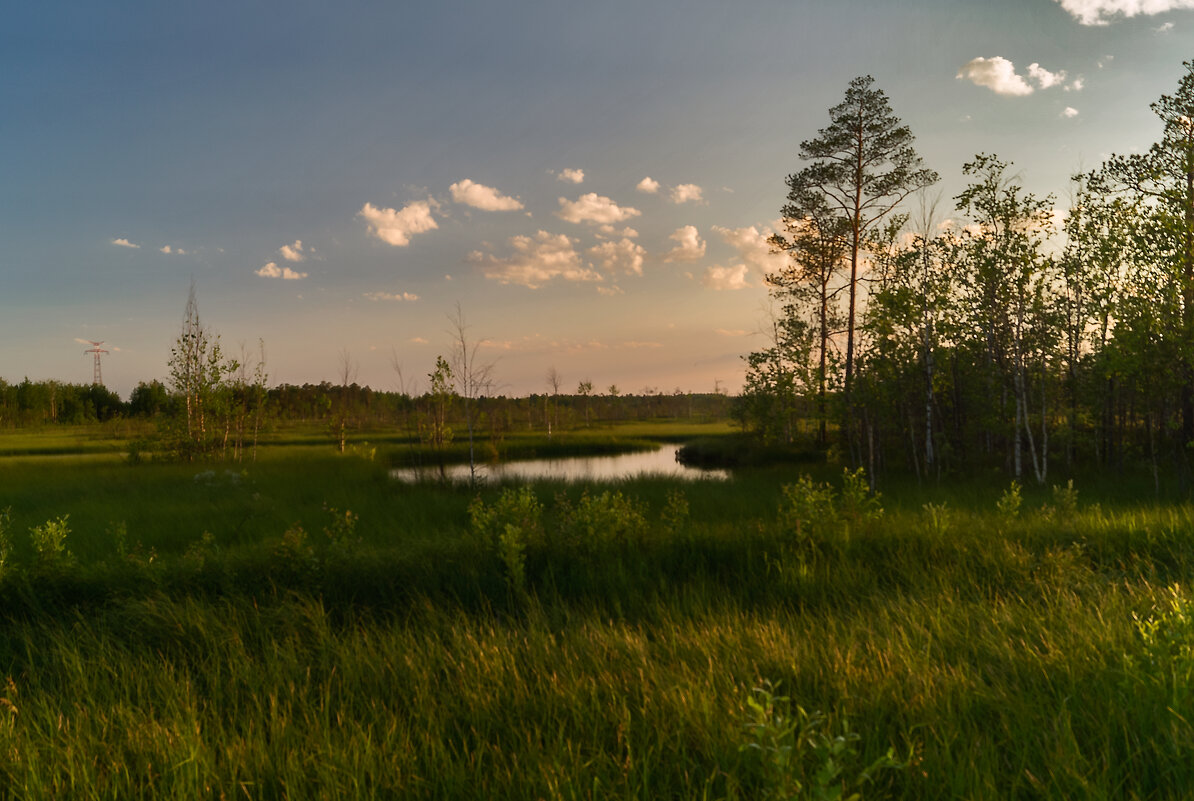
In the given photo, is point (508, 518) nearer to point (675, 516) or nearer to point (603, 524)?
point (603, 524)

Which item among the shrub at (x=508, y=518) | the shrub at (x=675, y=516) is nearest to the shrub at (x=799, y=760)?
the shrub at (x=508, y=518)

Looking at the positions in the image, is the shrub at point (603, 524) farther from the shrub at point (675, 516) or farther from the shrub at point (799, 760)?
the shrub at point (799, 760)

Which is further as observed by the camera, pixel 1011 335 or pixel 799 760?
pixel 1011 335

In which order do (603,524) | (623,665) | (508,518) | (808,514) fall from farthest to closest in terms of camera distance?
1. (508,518)
2. (603,524)
3. (808,514)
4. (623,665)

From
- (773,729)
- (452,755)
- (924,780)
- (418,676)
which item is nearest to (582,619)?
(418,676)

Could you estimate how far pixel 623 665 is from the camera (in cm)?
370

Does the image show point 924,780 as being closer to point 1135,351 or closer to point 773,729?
point 773,729

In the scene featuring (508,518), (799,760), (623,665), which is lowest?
(623,665)

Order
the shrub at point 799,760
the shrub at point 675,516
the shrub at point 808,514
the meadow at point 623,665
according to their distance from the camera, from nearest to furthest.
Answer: the shrub at point 799,760 < the meadow at point 623,665 < the shrub at point 808,514 < the shrub at point 675,516

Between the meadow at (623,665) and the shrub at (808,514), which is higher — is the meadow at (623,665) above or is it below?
below

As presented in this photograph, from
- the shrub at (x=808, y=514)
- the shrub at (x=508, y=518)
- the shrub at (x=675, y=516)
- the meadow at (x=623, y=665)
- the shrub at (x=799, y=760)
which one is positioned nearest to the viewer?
the shrub at (x=799, y=760)

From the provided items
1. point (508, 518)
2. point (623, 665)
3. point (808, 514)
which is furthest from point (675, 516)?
point (623, 665)

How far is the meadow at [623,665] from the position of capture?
269 cm

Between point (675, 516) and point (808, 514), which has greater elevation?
point (808, 514)
